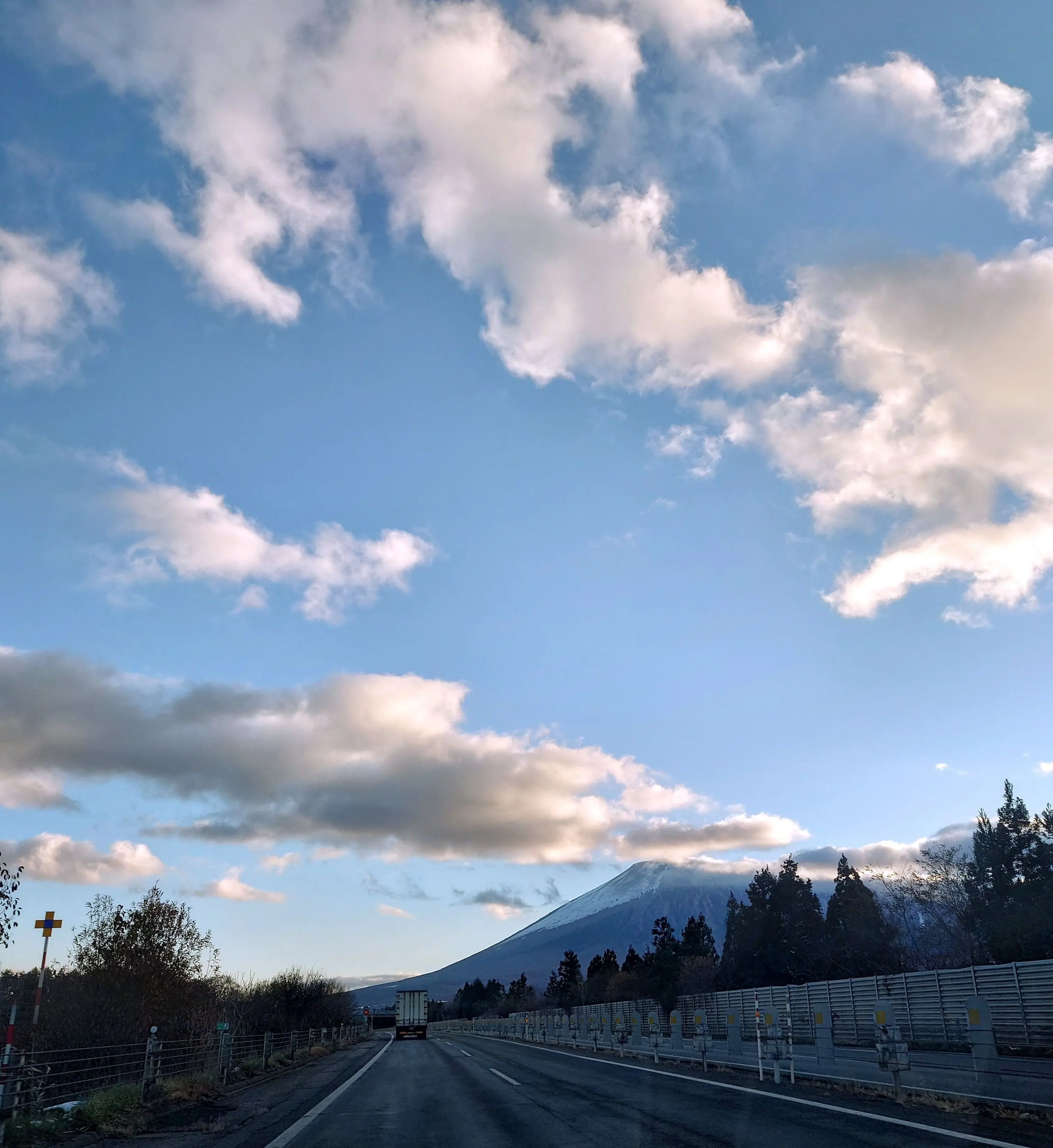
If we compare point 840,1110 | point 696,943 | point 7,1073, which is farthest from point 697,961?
point 7,1073

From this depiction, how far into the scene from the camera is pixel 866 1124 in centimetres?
1184

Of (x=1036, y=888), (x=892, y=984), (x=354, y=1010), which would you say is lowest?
(x=354, y=1010)

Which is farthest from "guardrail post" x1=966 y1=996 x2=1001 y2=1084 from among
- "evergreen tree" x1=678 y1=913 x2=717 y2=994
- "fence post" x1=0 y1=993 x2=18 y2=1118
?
"evergreen tree" x1=678 y1=913 x2=717 y2=994

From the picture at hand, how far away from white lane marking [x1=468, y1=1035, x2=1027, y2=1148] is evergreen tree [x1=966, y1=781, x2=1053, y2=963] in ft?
113

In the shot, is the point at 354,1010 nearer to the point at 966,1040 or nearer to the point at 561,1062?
the point at 561,1062

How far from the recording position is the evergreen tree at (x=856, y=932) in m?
70.9

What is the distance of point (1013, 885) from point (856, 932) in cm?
2742

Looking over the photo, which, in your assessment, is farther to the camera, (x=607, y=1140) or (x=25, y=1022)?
(x=25, y=1022)

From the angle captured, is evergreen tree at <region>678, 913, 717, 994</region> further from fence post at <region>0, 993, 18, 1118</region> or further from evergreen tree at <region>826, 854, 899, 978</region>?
fence post at <region>0, 993, 18, 1118</region>

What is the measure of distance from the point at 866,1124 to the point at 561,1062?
20013 millimetres

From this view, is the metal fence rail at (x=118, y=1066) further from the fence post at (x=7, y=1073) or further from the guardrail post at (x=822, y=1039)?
the guardrail post at (x=822, y=1039)

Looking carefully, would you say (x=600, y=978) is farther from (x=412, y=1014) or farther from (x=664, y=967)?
(x=412, y=1014)

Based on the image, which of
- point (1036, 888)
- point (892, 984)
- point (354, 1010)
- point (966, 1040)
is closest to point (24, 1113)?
point (966, 1040)

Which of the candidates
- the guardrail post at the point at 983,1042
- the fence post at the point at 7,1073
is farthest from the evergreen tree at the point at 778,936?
the fence post at the point at 7,1073
